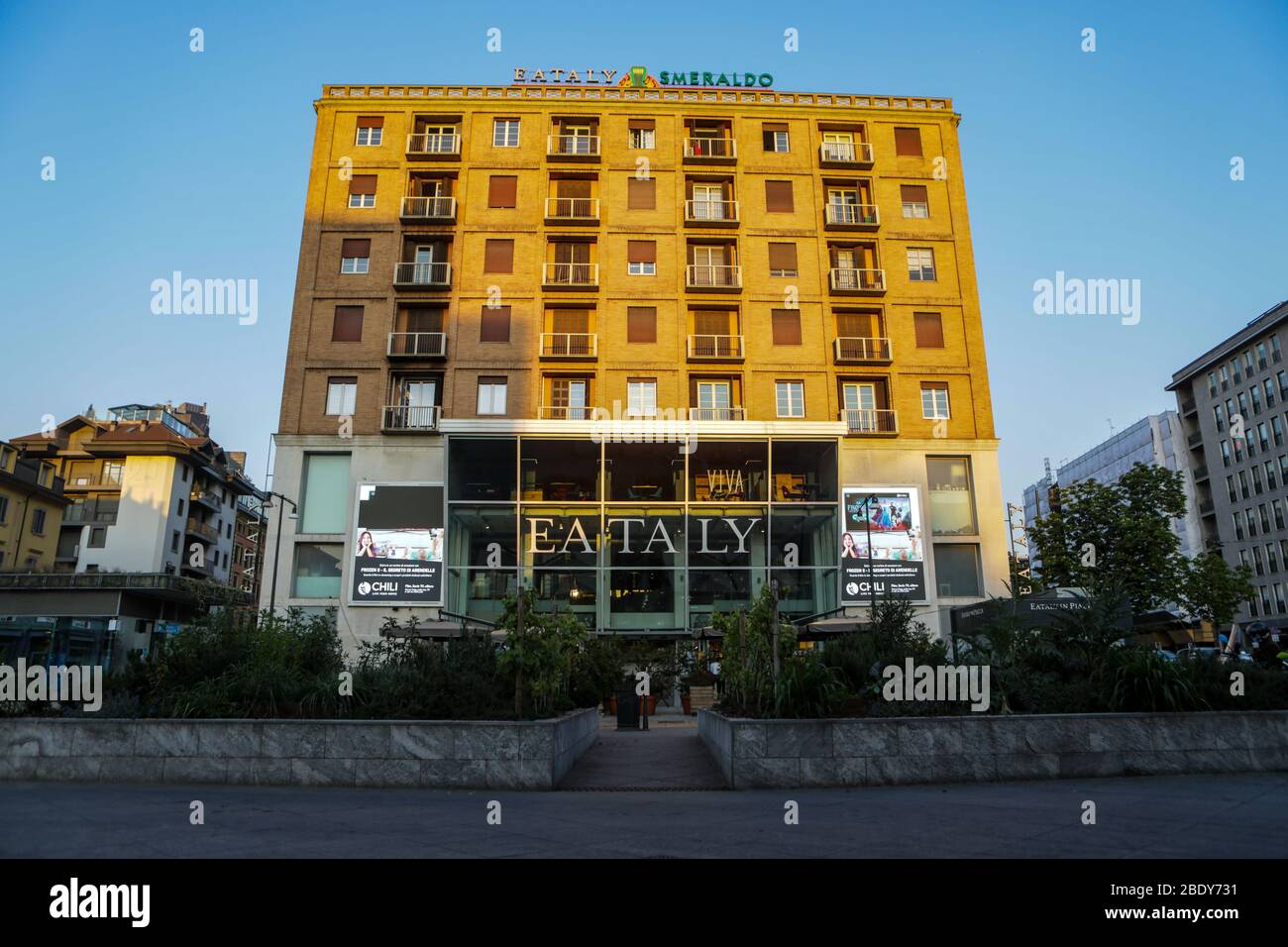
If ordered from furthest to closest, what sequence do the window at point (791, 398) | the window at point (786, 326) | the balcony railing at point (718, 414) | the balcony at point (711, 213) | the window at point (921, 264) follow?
the window at point (921, 264), the balcony at point (711, 213), the window at point (786, 326), the window at point (791, 398), the balcony railing at point (718, 414)

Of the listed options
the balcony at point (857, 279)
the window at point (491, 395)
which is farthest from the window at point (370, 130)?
the balcony at point (857, 279)

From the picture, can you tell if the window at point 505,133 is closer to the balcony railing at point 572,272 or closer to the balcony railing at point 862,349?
the balcony railing at point 572,272

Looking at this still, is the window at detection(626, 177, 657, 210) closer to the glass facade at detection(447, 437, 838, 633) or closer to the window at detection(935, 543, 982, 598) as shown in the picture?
the glass facade at detection(447, 437, 838, 633)

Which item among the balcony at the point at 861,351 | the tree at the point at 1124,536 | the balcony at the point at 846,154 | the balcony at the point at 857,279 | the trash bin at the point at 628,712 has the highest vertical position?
the balcony at the point at 846,154

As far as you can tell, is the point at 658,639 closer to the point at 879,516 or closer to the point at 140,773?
the point at 879,516

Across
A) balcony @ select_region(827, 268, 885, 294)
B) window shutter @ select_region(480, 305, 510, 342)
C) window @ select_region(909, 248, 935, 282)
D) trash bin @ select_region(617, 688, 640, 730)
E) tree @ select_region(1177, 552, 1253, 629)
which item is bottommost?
trash bin @ select_region(617, 688, 640, 730)

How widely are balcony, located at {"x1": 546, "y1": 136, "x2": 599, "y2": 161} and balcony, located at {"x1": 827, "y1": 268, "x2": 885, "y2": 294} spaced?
12724 mm

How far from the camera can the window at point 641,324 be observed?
3594 cm

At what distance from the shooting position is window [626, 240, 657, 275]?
36906 mm

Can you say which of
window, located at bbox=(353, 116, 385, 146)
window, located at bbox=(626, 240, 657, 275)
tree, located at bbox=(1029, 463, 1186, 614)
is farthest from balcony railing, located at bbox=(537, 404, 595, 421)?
tree, located at bbox=(1029, 463, 1186, 614)

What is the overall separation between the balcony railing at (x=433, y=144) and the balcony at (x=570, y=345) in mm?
10595

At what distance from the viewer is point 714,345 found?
35.8 m

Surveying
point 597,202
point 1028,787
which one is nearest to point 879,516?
point 597,202
